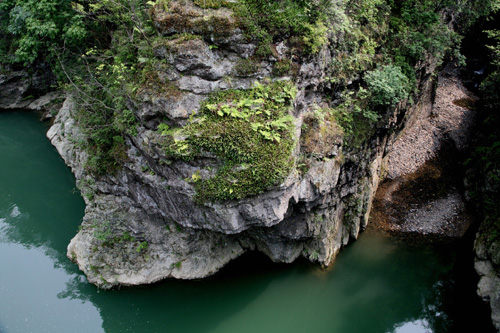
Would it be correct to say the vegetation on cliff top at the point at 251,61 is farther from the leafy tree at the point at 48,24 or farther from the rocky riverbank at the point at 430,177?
the rocky riverbank at the point at 430,177

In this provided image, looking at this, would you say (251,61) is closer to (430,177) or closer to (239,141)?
(239,141)

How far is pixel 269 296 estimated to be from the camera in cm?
1072

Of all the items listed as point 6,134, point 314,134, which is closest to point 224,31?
point 314,134

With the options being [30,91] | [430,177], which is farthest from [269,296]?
[30,91]

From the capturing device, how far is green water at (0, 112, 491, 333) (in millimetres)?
9852

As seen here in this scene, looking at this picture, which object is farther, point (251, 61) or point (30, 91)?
point (30, 91)

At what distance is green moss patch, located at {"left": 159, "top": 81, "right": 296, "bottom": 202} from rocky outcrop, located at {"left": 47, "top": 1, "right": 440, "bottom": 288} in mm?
218

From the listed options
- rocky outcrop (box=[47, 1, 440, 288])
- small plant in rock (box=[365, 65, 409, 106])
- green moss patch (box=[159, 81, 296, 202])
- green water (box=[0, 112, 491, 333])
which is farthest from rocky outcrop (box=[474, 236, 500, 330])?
green moss patch (box=[159, 81, 296, 202])

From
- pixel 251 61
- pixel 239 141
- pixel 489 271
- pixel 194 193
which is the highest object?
pixel 251 61

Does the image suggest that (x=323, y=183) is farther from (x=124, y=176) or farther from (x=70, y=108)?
(x=70, y=108)

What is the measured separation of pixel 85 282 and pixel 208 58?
8.51m

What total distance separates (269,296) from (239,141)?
248 inches

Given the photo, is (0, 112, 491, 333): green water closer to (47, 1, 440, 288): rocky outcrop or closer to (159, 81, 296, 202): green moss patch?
(47, 1, 440, 288): rocky outcrop

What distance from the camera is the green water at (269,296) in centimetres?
985
